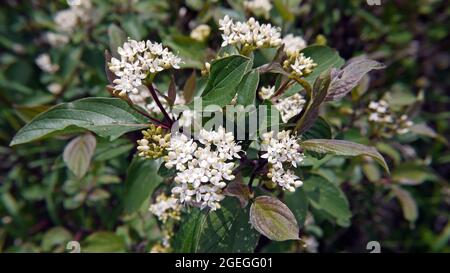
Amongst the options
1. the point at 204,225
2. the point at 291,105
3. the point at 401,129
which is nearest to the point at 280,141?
the point at 291,105

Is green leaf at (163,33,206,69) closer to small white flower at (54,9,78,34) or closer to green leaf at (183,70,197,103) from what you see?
green leaf at (183,70,197,103)

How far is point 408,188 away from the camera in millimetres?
2488

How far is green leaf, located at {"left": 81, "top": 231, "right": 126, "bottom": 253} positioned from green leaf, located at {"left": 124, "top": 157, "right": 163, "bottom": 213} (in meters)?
0.37

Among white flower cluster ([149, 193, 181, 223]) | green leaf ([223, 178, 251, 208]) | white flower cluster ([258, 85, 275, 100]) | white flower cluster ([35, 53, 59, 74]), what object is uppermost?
white flower cluster ([35, 53, 59, 74])

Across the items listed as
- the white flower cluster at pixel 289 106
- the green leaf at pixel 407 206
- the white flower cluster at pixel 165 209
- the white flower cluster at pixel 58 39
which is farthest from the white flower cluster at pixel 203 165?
the white flower cluster at pixel 58 39

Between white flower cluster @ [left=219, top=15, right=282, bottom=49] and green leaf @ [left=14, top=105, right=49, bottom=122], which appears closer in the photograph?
white flower cluster @ [left=219, top=15, right=282, bottom=49]

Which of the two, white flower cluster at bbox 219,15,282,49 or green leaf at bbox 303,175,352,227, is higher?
white flower cluster at bbox 219,15,282,49

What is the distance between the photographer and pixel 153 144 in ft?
4.07

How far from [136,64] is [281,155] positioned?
0.43 meters

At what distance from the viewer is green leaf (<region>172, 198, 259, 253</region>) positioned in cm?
136

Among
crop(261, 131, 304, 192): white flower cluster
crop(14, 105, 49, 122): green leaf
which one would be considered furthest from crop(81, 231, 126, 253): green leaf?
crop(261, 131, 304, 192): white flower cluster

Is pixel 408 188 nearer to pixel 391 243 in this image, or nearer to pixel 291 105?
pixel 391 243

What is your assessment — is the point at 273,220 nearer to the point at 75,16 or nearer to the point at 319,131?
the point at 319,131

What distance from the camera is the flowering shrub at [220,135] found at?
123cm
